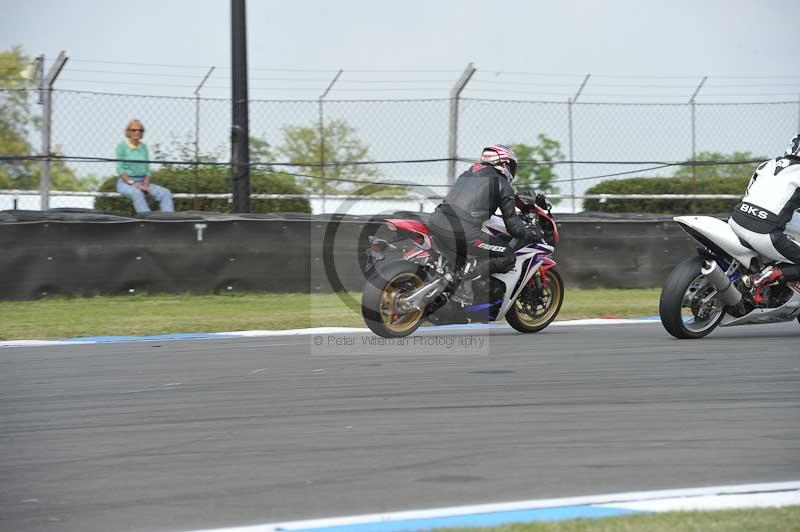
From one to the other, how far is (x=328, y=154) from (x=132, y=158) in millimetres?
2655

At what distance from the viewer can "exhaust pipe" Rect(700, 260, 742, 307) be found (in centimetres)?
861

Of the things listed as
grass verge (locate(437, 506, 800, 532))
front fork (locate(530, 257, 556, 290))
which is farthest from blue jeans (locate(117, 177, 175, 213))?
grass verge (locate(437, 506, 800, 532))

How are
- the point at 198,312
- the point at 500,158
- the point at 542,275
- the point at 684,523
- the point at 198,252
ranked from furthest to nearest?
the point at 198,252
the point at 198,312
the point at 542,275
the point at 500,158
the point at 684,523

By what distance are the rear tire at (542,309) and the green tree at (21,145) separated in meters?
6.62

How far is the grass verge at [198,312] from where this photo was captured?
10500 mm

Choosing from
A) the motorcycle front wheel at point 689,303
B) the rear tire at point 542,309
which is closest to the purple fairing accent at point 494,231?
the rear tire at point 542,309

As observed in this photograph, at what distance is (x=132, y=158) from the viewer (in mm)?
13680

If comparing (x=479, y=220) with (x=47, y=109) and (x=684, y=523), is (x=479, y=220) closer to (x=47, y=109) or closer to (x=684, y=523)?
(x=684, y=523)

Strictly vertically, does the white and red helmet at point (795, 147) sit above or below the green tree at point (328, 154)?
below

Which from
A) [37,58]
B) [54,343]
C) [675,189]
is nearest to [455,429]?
[54,343]

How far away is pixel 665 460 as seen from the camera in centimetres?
474

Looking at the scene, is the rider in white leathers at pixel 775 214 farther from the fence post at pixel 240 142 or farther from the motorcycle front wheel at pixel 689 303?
the fence post at pixel 240 142

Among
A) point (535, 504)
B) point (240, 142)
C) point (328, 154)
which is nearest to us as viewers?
point (535, 504)

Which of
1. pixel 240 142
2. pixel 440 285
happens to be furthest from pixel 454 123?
pixel 440 285
